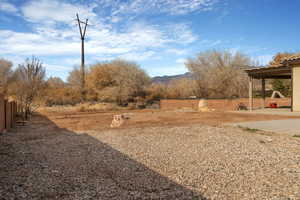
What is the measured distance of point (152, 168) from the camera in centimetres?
480

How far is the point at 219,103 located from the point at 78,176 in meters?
18.2

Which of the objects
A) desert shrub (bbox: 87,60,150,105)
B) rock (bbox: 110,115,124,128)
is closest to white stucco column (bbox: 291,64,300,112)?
rock (bbox: 110,115,124,128)

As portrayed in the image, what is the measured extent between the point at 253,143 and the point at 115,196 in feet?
16.0

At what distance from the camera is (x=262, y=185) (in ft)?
12.5

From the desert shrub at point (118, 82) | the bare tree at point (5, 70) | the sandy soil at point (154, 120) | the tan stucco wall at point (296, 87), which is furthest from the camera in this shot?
the bare tree at point (5, 70)

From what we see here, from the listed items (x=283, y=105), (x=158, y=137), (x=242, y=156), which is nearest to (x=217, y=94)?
(x=283, y=105)

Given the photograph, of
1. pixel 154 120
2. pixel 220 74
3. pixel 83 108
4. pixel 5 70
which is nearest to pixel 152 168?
pixel 154 120

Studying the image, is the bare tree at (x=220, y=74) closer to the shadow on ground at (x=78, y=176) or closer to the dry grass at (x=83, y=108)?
the dry grass at (x=83, y=108)

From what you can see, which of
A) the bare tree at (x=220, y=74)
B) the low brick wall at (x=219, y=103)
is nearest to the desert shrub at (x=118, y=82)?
the low brick wall at (x=219, y=103)

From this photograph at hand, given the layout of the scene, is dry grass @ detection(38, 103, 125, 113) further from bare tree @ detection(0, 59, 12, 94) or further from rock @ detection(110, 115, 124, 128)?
rock @ detection(110, 115, 124, 128)

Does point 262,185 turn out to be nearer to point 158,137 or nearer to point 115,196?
point 115,196

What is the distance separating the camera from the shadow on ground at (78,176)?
3.52 m

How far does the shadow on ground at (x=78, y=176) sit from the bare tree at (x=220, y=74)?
23.9 m

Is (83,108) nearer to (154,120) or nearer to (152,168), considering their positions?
(154,120)
